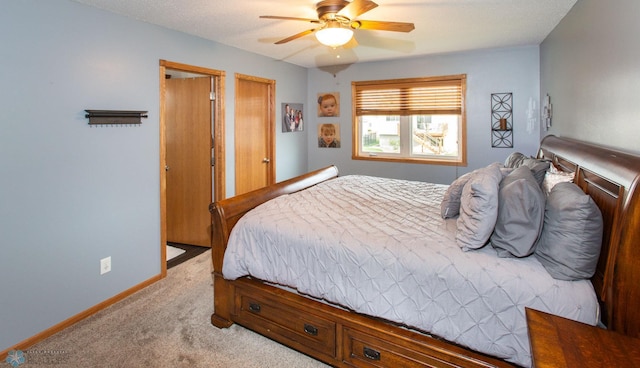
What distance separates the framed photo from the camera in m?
5.01

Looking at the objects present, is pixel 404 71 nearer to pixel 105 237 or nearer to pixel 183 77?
pixel 183 77

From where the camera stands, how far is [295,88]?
5.20 m

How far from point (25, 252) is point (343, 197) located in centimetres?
234

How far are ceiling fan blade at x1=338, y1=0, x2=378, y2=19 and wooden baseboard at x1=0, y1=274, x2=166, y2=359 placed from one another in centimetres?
286

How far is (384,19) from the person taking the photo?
9.98 feet

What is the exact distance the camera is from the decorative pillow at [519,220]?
1588mm

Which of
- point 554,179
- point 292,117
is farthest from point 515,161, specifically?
point 292,117

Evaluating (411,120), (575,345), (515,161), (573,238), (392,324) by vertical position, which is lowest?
(392,324)

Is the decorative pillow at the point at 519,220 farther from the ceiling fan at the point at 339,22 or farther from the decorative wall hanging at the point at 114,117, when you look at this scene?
the decorative wall hanging at the point at 114,117

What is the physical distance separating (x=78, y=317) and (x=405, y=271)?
2.52 metres

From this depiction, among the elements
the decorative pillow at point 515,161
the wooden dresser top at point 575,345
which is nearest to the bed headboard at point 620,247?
the wooden dresser top at point 575,345

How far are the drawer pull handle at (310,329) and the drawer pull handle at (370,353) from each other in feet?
1.03

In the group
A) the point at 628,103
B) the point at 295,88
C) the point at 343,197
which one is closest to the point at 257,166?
the point at 295,88

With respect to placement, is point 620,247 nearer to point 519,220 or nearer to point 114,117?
point 519,220
